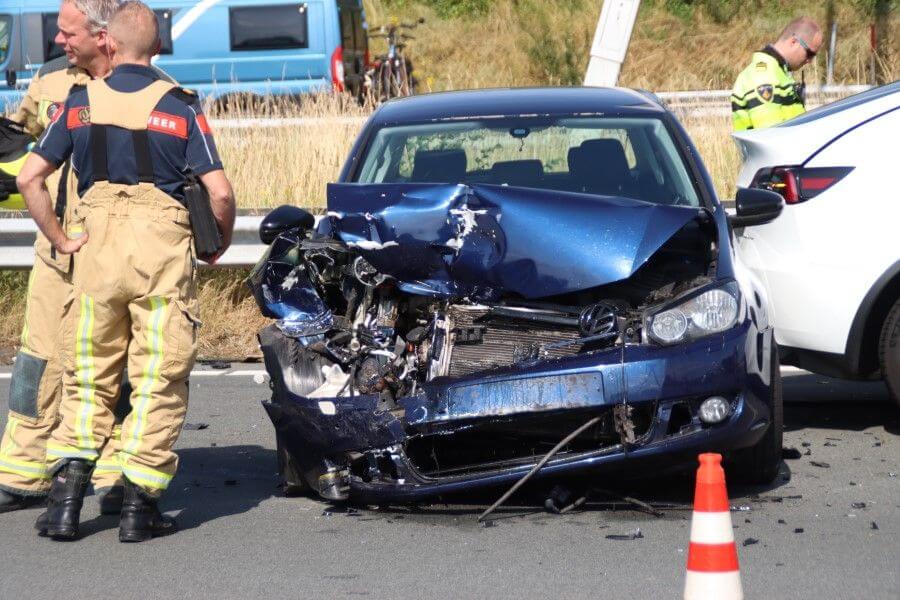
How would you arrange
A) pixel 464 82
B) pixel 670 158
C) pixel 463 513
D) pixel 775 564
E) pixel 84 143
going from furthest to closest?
pixel 464 82
pixel 670 158
pixel 463 513
pixel 84 143
pixel 775 564

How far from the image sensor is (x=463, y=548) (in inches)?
186

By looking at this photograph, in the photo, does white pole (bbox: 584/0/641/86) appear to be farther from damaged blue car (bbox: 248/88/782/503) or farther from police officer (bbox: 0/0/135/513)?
police officer (bbox: 0/0/135/513)

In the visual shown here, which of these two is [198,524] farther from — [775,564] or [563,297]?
[775,564]

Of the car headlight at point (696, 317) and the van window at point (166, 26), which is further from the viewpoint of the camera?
the van window at point (166, 26)

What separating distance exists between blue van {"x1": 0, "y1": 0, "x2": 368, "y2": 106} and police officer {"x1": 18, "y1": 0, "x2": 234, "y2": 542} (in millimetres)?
15515

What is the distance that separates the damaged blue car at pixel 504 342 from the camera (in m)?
4.84

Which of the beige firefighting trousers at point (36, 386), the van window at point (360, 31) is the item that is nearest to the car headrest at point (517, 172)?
the beige firefighting trousers at point (36, 386)

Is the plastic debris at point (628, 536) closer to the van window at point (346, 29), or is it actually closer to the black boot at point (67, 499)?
the black boot at point (67, 499)

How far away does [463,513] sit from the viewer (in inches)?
205

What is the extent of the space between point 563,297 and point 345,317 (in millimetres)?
821

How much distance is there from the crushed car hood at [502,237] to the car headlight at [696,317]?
9.2 inches

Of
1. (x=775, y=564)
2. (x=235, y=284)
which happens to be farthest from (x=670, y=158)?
(x=235, y=284)

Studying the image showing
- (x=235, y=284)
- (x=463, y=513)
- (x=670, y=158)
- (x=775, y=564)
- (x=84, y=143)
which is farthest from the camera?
(x=235, y=284)

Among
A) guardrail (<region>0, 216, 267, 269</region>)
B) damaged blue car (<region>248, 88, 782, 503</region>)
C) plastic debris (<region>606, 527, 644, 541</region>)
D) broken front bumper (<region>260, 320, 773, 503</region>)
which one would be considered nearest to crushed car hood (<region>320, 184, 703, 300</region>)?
damaged blue car (<region>248, 88, 782, 503</region>)
